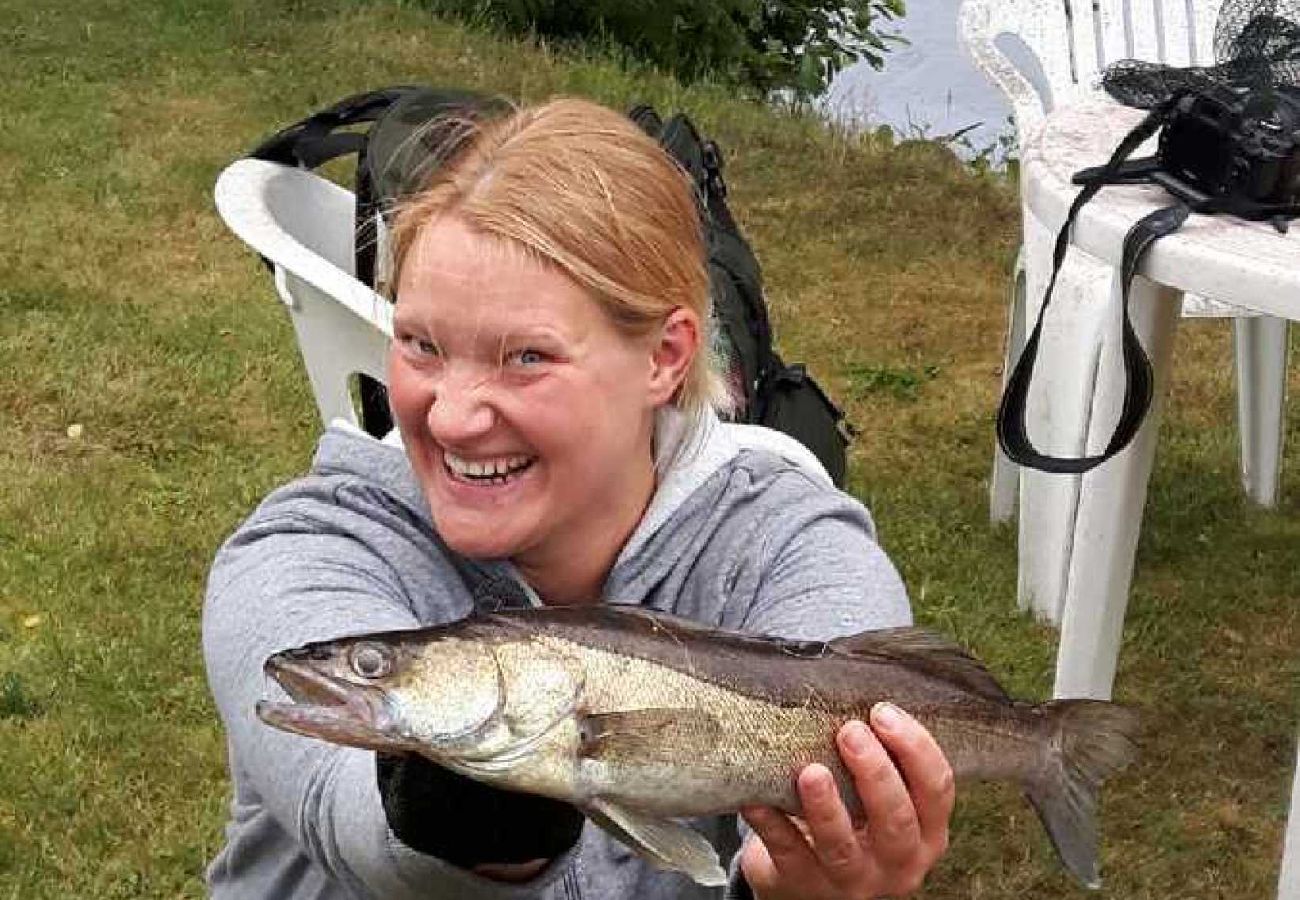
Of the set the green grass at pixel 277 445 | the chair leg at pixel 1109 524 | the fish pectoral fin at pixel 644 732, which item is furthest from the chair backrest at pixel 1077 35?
the fish pectoral fin at pixel 644 732

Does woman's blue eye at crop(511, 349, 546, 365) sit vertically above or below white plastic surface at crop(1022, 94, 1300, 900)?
above

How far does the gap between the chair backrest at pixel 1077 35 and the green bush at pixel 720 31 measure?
4353 mm

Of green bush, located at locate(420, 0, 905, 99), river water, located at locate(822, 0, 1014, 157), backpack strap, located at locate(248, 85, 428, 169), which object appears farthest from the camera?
green bush, located at locate(420, 0, 905, 99)

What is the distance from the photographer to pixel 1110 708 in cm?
178

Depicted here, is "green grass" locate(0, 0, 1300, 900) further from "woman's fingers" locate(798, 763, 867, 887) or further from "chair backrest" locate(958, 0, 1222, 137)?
"woman's fingers" locate(798, 763, 867, 887)

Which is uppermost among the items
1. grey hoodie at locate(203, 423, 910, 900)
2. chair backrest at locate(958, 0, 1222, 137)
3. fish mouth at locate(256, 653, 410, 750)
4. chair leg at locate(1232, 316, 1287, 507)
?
fish mouth at locate(256, 653, 410, 750)

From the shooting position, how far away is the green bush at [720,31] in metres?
9.18

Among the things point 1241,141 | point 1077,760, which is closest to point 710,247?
point 1241,141

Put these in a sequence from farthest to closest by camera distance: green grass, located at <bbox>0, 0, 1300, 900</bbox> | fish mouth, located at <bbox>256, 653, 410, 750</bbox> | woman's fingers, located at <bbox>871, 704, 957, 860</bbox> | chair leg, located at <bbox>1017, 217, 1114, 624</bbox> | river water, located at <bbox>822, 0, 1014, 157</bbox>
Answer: river water, located at <bbox>822, 0, 1014, 157</bbox>, chair leg, located at <bbox>1017, 217, 1114, 624</bbox>, green grass, located at <bbox>0, 0, 1300, 900</bbox>, woman's fingers, located at <bbox>871, 704, 957, 860</bbox>, fish mouth, located at <bbox>256, 653, 410, 750</bbox>

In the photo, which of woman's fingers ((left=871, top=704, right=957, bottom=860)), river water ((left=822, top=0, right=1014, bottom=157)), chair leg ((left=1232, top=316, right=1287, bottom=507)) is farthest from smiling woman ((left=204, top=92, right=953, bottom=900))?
river water ((left=822, top=0, right=1014, bottom=157))

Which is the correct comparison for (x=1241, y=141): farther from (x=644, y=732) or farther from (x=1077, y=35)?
(x=1077, y=35)

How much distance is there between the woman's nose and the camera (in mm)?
1795

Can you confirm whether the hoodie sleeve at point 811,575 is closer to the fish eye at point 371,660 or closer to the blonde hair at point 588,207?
the blonde hair at point 588,207

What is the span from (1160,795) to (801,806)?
7.41 ft
